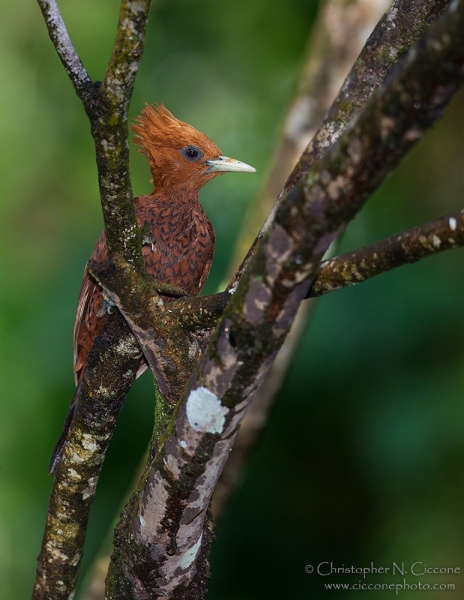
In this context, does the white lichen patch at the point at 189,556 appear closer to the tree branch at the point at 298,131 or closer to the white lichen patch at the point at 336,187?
the white lichen patch at the point at 336,187

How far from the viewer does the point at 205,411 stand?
2004mm

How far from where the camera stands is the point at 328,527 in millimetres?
5820

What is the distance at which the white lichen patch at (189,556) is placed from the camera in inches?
95.3

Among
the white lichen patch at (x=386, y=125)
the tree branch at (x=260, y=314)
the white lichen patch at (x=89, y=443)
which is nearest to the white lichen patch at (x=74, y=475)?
the white lichen patch at (x=89, y=443)

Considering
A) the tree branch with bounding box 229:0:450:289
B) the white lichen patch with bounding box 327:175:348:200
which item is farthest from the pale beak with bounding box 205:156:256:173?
the white lichen patch with bounding box 327:175:348:200

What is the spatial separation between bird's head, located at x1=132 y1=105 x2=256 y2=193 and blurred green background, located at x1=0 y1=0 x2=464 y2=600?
1.55 meters

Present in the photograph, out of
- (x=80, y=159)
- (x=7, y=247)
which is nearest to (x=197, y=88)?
→ (x=80, y=159)

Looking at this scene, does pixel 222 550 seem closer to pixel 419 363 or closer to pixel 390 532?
pixel 390 532

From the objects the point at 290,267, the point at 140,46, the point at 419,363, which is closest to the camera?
the point at 290,267

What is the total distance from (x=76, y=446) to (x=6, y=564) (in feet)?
11.0

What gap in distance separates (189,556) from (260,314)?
40.9 inches

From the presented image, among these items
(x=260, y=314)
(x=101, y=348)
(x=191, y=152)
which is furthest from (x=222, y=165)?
(x=260, y=314)

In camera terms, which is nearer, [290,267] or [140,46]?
[290,267]

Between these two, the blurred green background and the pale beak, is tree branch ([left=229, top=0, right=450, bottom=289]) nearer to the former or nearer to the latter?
the pale beak
